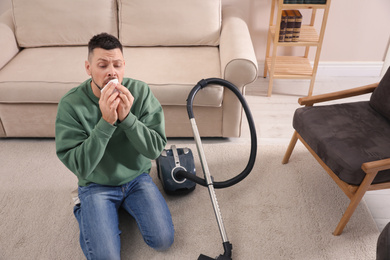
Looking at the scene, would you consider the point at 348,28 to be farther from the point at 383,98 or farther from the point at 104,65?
the point at 104,65

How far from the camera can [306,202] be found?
2002 mm

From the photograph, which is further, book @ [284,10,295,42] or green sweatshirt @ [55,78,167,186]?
book @ [284,10,295,42]

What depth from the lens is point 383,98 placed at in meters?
1.96

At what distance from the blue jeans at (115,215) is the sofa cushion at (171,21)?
122cm

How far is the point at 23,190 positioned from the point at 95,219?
76cm

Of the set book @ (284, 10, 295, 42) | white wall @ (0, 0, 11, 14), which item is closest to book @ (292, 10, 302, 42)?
book @ (284, 10, 295, 42)

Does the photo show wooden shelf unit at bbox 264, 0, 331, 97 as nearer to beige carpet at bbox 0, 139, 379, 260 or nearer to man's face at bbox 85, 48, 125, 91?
beige carpet at bbox 0, 139, 379, 260

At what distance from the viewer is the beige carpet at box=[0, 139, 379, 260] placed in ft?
5.72

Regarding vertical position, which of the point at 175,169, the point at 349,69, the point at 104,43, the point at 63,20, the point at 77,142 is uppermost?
the point at 104,43

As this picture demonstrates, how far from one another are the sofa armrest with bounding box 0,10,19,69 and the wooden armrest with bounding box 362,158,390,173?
233 cm

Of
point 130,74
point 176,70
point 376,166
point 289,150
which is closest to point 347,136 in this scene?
point 376,166

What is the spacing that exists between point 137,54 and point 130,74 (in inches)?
12.9

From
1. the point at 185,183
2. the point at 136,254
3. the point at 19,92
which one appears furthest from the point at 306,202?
the point at 19,92

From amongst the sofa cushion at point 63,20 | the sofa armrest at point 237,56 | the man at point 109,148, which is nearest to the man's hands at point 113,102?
the man at point 109,148
